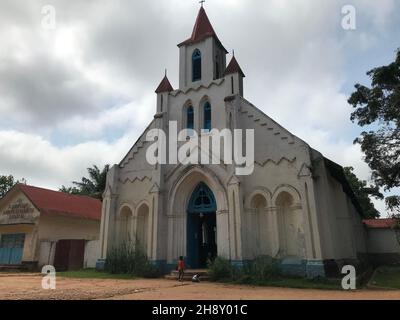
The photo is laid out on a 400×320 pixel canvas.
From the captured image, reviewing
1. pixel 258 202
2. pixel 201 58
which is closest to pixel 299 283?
pixel 258 202

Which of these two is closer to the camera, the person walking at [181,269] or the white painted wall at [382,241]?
the person walking at [181,269]

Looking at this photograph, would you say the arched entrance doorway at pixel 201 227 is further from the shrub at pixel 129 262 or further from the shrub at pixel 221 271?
the shrub at pixel 221 271

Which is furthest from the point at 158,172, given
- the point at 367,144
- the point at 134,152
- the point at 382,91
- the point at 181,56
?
the point at 382,91

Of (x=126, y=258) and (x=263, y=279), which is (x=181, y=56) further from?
(x=263, y=279)

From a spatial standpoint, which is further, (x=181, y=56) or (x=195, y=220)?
(x=181, y=56)

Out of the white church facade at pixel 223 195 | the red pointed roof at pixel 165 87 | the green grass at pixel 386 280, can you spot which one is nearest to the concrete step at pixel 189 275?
the white church facade at pixel 223 195

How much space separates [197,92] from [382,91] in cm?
938

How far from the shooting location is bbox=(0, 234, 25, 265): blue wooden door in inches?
914

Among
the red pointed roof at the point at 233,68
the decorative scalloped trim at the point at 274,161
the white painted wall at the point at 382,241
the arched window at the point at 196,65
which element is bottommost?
the white painted wall at the point at 382,241

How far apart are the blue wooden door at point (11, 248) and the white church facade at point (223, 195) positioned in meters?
8.96

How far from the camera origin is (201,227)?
1758cm

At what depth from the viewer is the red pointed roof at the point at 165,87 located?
19.4m

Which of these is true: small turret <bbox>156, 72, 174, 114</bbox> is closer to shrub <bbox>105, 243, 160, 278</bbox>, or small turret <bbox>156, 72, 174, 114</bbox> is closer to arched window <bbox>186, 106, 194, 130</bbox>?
arched window <bbox>186, 106, 194, 130</bbox>

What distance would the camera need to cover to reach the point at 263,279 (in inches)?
503
